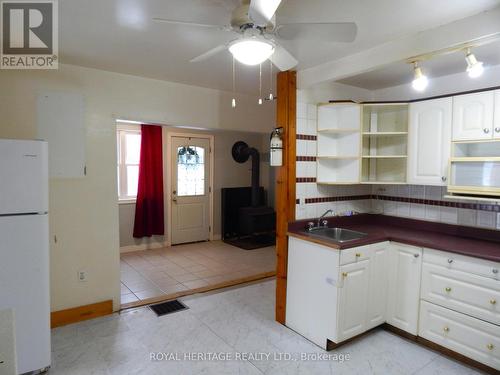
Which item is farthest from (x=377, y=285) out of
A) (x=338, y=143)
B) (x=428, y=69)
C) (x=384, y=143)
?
(x=428, y=69)

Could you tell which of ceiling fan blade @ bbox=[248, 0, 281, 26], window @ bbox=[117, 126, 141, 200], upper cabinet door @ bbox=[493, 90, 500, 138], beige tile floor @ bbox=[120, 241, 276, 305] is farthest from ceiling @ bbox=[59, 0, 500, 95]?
window @ bbox=[117, 126, 141, 200]

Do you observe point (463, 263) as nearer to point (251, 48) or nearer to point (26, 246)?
point (251, 48)

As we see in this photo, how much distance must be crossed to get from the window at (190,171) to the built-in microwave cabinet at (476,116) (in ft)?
14.2

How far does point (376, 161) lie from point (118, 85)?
2667 millimetres

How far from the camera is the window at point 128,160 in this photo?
5387 millimetres

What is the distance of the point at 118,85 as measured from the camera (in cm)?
302

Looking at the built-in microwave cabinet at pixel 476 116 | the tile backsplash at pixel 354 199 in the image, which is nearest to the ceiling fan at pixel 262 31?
the tile backsplash at pixel 354 199

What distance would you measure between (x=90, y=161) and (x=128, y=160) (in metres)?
2.66

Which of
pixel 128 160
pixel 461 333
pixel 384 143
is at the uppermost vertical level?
pixel 384 143

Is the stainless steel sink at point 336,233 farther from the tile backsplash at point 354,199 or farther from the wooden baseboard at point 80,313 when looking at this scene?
the wooden baseboard at point 80,313

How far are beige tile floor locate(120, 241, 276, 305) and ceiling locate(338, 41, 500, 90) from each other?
2689 mm

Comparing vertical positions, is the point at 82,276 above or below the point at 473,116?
below

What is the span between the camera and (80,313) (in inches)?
115

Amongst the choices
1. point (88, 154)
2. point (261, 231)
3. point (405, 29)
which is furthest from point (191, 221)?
point (405, 29)
